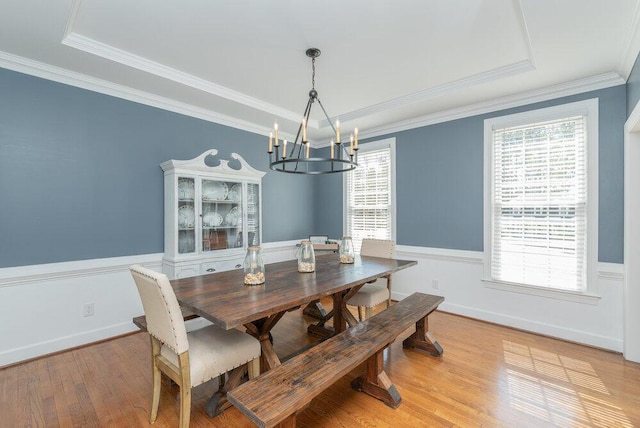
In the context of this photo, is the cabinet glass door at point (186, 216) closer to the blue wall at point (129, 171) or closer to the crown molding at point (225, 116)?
the blue wall at point (129, 171)

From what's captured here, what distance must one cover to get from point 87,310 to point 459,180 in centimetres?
436

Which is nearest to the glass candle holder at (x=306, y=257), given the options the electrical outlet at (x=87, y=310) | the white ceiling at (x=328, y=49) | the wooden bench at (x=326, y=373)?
the wooden bench at (x=326, y=373)

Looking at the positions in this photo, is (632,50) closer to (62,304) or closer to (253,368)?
(253,368)

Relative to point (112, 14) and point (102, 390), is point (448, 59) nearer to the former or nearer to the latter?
point (112, 14)

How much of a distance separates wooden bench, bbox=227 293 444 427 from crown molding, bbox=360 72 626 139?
7.97ft

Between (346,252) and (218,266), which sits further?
(218,266)

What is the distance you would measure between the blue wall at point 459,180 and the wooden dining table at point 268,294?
1.21m

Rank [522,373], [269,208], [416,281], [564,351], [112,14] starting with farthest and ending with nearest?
[269,208] → [416,281] → [564,351] → [522,373] → [112,14]

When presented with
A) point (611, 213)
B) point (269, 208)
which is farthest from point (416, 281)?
point (269, 208)

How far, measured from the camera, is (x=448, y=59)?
104 inches

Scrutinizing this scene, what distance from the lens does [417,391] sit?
6.89 feet

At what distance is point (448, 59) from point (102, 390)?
393cm

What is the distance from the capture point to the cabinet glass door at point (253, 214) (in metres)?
3.88

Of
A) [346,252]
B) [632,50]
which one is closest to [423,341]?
[346,252]
